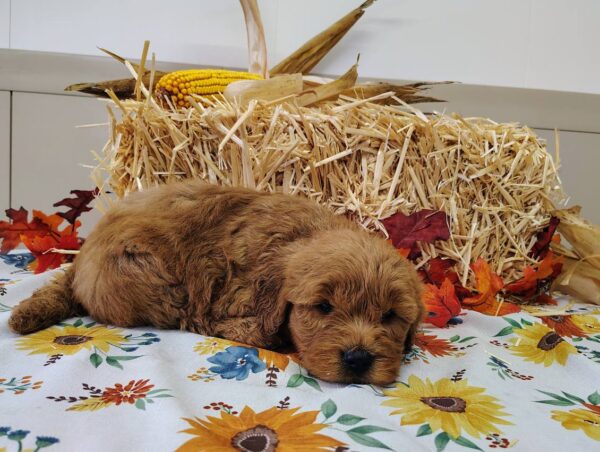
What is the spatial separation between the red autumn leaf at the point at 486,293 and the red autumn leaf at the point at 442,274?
0.05m

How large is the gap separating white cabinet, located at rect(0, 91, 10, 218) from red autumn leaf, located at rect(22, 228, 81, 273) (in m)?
1.49

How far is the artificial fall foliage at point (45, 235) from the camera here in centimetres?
238

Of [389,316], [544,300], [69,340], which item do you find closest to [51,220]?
[69,340]

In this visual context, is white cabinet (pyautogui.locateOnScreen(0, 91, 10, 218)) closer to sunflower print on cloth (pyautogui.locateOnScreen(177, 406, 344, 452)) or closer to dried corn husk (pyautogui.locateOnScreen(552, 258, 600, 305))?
sunflower print on cloth (pyautogui.locateOnScreen(177, 406, 344, 452))

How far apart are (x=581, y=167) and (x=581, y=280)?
6.06 feet

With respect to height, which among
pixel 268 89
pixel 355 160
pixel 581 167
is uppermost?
pixel 268 89

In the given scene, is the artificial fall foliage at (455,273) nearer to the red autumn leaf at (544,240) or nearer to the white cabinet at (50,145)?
the red autumn leaf at (544,240)

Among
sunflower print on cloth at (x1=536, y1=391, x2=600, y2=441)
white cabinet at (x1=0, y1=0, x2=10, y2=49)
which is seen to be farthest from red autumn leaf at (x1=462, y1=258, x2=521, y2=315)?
white cabinet at (x1=0, y1=0, x2=10, y2=49)

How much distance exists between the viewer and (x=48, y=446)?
0.86 meters

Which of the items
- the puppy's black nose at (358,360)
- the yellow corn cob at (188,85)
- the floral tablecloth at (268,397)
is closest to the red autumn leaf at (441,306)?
the floral tablecloth at (268,397)

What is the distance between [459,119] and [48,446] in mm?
2109

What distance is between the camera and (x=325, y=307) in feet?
4.45

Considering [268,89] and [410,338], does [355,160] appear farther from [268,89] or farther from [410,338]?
[410,338]

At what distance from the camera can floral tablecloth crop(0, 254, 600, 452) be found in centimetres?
93
